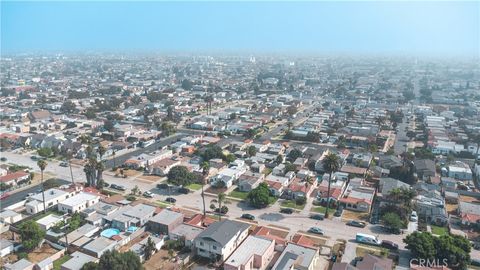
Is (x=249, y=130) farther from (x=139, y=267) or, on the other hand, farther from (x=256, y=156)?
(x=139, y=267)

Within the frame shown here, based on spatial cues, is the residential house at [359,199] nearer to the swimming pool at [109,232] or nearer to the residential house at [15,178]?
the swimming pool at [109,232]

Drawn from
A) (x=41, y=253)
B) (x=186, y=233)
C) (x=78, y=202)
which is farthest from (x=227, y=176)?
(x=41, y=253)

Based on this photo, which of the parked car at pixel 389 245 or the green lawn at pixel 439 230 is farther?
the green lawn at pixel 439 230

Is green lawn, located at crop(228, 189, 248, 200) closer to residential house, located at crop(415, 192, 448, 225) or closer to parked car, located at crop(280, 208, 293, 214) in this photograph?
parked car, located at crop(280, 208, 293, 214)

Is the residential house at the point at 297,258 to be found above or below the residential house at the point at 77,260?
above

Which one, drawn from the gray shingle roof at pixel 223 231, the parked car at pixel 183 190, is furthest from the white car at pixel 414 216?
the parked car at pixel 183 190

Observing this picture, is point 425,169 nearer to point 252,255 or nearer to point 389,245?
point 389,245

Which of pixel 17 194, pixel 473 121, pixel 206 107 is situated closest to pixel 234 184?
pixel 17 194
